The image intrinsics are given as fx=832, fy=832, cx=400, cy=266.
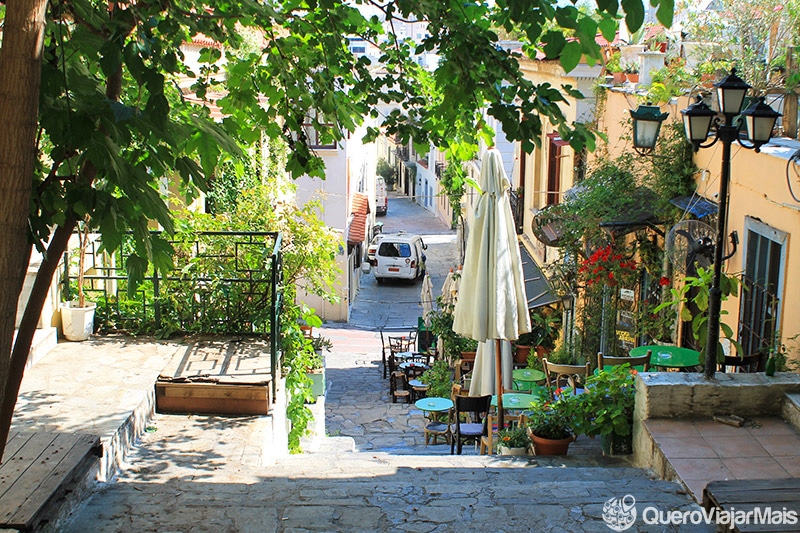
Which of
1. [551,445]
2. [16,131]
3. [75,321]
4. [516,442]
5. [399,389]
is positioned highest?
→ [16,131]

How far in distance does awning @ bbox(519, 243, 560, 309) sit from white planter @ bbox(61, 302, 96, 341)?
297 inches

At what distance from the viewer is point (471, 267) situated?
9523 mm

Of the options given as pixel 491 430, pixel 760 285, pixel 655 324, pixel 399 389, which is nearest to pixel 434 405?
pixel 491 430

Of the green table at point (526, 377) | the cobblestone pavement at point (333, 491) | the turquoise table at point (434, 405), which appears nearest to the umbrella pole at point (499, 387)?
the turquoise table at point (434, 405)

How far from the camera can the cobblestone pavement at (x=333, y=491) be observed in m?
4.57

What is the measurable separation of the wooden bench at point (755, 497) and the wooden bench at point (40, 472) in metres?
3.41

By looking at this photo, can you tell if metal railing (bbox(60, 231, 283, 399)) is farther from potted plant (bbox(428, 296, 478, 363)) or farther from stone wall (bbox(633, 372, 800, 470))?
potted plant (bbox(428, 296, 478, 363))

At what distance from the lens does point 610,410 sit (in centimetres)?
Answer: 645

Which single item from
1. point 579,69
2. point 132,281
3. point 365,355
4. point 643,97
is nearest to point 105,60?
point 132,281

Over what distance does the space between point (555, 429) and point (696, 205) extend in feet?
11.0

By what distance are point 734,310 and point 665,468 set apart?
332cm

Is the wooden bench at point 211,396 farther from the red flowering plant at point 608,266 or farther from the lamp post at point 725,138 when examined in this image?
the red flowering plant at point 608,266

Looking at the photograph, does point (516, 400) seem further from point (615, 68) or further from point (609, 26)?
point (609, 26)

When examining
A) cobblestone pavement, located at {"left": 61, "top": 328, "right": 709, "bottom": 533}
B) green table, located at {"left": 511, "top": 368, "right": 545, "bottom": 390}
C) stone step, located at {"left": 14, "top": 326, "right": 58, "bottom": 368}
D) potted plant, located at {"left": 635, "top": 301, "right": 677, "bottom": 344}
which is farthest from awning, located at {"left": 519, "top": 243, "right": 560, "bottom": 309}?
stone step, located at {"left": 14, "top": 326, "right": 58, "bottom": 368}
